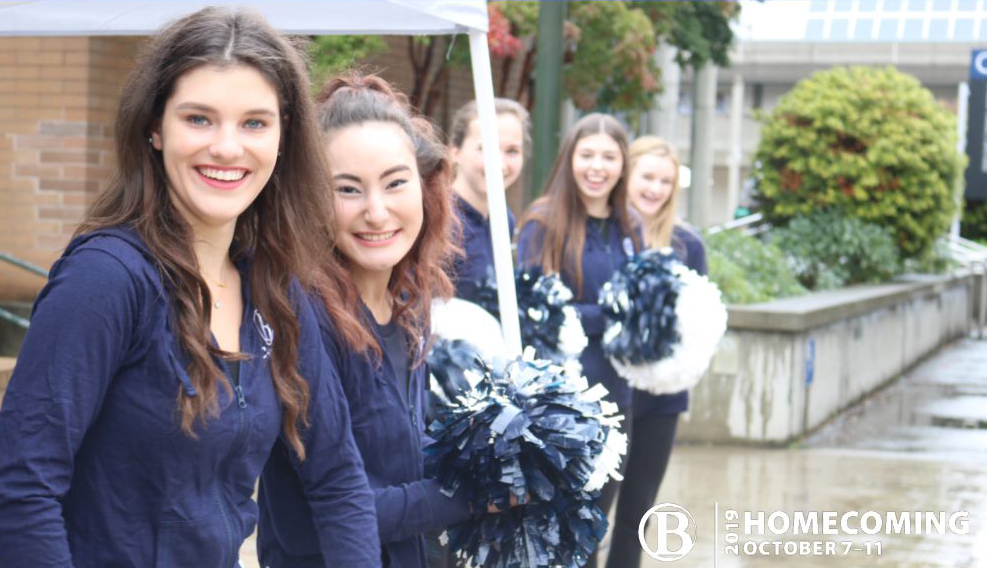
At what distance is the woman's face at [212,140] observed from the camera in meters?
2.15

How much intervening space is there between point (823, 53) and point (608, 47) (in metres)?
38.9

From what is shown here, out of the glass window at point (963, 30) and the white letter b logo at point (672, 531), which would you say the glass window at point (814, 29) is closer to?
the glass window at point (963, 30)

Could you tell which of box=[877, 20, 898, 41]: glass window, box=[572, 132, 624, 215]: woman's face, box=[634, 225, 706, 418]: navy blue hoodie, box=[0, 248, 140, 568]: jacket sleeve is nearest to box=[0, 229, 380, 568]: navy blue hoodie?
box=[0, 248, 140, 568]: jacket sleeve

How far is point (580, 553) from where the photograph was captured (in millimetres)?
2869

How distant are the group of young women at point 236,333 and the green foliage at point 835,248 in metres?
10.3

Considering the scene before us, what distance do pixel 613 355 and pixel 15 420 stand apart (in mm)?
3389

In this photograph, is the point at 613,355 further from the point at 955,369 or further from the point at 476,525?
the point at 955,369

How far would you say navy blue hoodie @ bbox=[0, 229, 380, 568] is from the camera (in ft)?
6.24

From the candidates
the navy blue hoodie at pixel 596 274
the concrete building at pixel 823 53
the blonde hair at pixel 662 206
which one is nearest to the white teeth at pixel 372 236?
the navy blue hoodie at pixel 596 274

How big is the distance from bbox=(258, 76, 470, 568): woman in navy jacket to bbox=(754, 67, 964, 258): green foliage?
10.9m

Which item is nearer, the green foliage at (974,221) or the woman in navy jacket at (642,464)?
the woman in navy jacket at (642,464)

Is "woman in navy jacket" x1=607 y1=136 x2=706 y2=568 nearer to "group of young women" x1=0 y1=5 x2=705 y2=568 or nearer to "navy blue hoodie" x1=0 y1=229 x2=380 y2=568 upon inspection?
"group of young women" x1=0 y1=5 x2=705 y2=568

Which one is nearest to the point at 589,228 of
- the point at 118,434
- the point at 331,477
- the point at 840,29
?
the point at 331,477

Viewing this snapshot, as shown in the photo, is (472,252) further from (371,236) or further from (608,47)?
(608,47)
